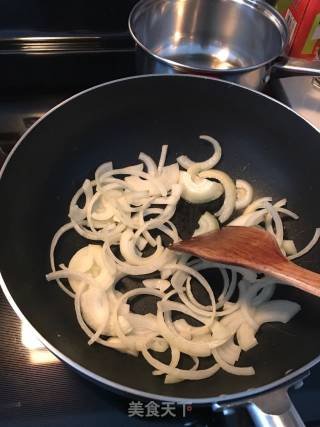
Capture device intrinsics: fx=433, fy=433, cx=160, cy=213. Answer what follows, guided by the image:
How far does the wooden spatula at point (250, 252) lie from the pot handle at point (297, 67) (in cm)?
43

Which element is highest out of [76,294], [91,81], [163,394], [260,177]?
[91,81]

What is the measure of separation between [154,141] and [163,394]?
629 mm

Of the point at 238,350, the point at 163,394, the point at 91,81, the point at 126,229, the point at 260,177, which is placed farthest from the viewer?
the point at 91,81

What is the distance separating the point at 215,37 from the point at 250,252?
0.76 metres

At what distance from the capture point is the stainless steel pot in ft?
3.52

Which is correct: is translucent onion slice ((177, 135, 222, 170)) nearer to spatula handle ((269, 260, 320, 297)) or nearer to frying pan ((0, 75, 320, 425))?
frying pan ((0, 75, 320, 425))

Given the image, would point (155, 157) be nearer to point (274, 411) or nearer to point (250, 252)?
point (250, 252)

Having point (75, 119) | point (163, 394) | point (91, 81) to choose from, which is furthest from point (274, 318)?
point (91, 81)

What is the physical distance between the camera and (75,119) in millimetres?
1043

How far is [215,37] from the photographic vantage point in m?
1.30

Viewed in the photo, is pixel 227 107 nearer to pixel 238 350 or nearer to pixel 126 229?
pixel 126 229

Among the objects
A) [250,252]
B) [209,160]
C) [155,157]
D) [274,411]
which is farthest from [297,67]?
[274,411]

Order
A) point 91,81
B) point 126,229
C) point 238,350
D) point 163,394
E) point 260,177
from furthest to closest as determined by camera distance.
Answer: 1. point 91,81
2. point 260,177
3. point 126,229
4. point 238,350
5. point 163,394

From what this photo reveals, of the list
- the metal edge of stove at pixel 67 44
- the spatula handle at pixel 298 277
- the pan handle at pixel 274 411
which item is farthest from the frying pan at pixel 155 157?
the metal edge of stove at pixel 67 44
